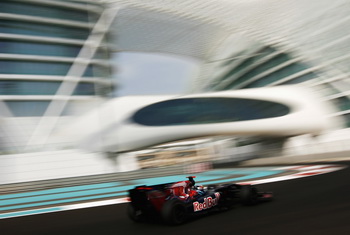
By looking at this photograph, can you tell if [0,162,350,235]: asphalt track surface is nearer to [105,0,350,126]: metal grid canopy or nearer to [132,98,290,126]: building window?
[132,98,290,126]: building window

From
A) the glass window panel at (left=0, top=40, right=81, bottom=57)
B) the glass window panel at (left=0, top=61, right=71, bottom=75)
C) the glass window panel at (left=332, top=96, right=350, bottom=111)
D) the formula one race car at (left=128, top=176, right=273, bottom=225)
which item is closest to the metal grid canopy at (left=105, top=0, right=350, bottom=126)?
the glass window panel at (left=332, top=96, right=350, bottom=111)

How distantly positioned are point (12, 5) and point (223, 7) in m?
24.6

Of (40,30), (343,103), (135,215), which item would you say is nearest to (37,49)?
(40,30)

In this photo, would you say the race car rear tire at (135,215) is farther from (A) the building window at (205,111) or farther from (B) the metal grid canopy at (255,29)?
(B) the metal grid canopy at (255,29)

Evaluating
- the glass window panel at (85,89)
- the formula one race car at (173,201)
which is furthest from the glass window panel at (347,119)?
the formula one race car at (173,201)

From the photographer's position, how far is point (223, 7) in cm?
2564

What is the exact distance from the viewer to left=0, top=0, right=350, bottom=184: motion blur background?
25.9 meters

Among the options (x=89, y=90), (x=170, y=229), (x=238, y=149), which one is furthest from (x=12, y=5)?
(x=170, y=229)

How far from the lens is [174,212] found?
4609mm

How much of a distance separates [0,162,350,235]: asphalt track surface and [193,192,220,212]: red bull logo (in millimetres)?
161

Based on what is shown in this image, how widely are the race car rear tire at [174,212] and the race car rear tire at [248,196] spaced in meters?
1.33

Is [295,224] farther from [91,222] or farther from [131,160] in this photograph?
[131,160]

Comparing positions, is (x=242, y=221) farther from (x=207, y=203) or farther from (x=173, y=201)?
(x=173, y=201)

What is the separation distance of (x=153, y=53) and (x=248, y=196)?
3374 cm
